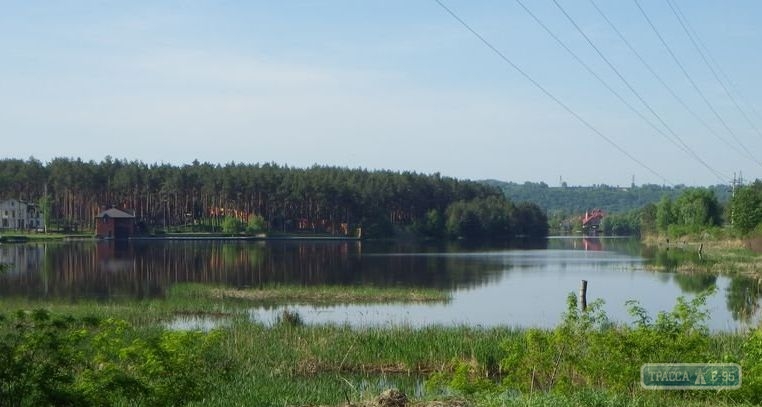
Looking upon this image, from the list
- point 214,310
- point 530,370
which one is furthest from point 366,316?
point 530,370

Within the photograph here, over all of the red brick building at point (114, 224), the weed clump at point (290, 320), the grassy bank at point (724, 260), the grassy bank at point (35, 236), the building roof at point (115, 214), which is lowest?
the grassy bank at point (724, 260)

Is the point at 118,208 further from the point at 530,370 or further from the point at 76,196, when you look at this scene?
the point at 530,370

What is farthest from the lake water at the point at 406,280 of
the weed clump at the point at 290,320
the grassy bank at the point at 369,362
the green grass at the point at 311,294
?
the grassy bank at the point at 369,362

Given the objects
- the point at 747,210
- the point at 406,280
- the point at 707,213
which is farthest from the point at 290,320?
the point at 707,213

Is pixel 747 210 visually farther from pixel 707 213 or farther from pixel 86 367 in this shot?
pixel 86 367

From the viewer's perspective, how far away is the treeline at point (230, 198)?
148 meters

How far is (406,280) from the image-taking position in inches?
2436

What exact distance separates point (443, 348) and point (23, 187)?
457ft

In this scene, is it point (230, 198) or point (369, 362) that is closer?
point (369, 362)

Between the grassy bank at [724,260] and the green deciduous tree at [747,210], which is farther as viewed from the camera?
the green deciduous tree at [747,210]

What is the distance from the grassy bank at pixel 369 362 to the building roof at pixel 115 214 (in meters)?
110

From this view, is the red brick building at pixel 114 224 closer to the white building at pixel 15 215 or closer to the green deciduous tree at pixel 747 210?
the white building at pixel 15 215

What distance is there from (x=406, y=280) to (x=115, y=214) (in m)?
83.6

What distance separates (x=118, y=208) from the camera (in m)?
A: 138
